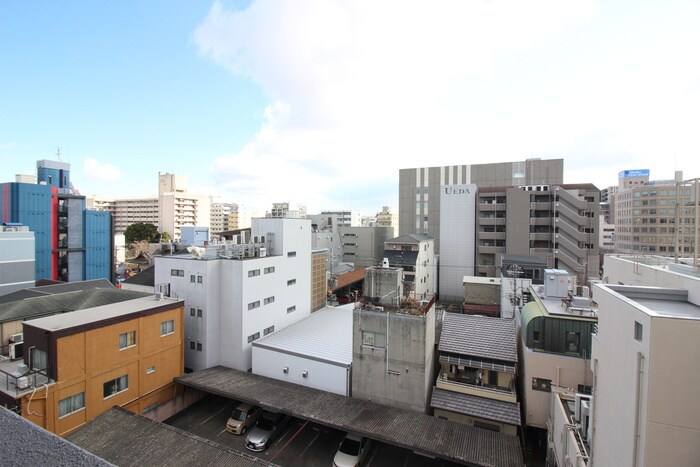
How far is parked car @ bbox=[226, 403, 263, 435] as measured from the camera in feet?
56.4

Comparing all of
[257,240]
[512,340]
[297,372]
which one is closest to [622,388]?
[512,340]

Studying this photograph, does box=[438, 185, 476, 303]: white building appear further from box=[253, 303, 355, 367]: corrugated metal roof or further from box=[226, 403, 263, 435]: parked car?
box=[226, 403, 263, 435]: parked car

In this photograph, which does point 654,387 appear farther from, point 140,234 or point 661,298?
point 140,234

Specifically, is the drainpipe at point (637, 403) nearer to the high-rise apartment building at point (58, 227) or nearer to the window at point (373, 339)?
the window at point (373, 339)

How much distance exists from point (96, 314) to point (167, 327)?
3361 millimetres

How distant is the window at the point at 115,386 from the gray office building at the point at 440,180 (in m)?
47.4

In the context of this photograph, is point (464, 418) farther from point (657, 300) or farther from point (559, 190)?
point (559, 190)

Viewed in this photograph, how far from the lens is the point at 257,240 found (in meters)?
24.8

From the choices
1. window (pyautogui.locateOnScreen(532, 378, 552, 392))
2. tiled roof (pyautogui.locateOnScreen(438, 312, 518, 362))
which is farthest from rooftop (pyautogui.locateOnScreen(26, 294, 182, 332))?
window (pyautogui.locateOnScreen(532, 378, 552, 392))

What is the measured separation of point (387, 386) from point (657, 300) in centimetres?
1173

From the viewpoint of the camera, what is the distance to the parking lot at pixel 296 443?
15.4m

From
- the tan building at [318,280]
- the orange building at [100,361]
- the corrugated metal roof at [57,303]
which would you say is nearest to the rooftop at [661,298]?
the orange building at [100,361]

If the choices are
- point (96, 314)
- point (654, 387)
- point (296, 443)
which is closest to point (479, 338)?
point (296, 443)

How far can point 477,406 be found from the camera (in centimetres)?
1636
